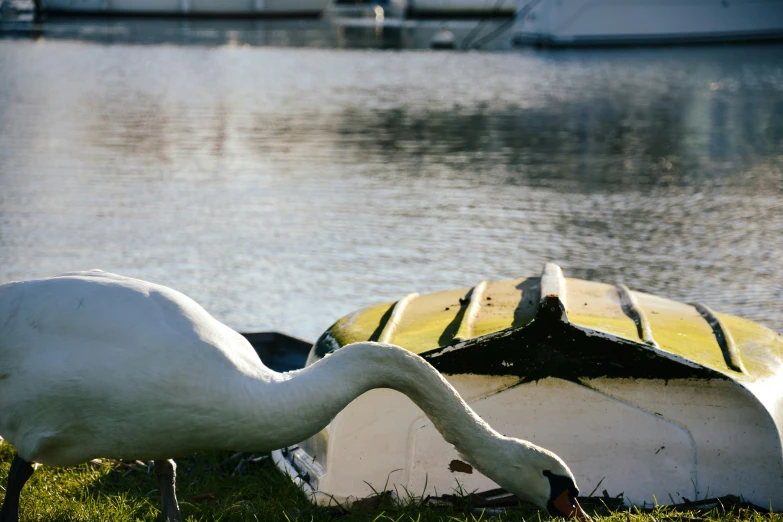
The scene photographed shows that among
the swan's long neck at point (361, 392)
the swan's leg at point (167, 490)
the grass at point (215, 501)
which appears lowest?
the grass at point (215, 501)

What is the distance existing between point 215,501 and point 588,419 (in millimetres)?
2120

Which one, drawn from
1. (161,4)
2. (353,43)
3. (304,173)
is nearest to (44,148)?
(304,173)

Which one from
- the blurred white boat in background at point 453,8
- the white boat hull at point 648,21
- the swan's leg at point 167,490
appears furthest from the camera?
the blurred white boat in background at point 453,8

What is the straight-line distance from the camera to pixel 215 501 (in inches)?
246

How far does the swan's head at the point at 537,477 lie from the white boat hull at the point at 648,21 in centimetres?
4738

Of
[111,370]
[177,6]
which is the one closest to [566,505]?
[111,370]

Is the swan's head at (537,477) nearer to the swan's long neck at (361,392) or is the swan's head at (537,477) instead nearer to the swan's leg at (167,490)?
the swan's long neck at (361,392)

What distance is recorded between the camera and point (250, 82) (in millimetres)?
34875

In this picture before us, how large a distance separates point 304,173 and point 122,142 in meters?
5.47

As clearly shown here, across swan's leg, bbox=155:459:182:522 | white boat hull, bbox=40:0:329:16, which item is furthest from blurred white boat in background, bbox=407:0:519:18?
swan's leg, bbox=155:459:182:522

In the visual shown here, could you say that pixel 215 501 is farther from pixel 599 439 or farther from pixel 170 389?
pixel 599 439

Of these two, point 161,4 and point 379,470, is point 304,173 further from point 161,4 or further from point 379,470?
point 161,4

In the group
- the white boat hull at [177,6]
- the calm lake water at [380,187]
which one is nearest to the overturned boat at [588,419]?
the calm lake water at [380,187]

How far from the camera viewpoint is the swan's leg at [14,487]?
533 cm
